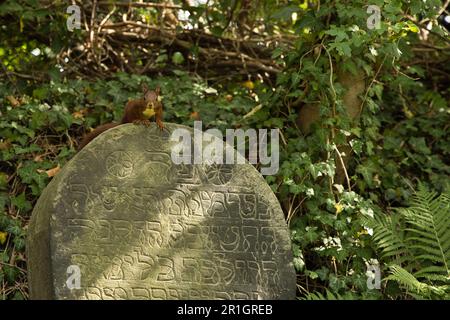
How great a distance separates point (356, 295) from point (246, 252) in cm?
118

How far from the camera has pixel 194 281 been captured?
A: 4598 mm

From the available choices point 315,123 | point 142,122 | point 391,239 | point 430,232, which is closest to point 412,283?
point 391,239

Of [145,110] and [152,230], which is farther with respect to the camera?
[145,110]

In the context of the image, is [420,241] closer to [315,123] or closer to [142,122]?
[315,123]

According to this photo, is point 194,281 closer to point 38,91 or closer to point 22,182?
point 22,182

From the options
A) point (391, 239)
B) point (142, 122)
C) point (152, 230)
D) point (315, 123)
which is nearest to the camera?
point (152, 230)

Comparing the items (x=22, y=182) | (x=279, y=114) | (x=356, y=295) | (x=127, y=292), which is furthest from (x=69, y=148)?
(x=356, y=295)

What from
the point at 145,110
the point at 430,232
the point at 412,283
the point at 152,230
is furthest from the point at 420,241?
the point at 145,110

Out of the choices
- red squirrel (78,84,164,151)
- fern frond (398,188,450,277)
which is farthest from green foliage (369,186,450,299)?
red squirrel (78,84,164,151)

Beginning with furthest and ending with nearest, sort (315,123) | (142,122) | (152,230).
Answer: (315,123) < (142,122) < (152,230)

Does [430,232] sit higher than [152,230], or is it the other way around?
[430,232]

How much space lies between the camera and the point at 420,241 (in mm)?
5391

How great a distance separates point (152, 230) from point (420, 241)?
2014mm

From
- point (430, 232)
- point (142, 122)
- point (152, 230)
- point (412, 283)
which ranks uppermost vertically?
point (142, 122)
